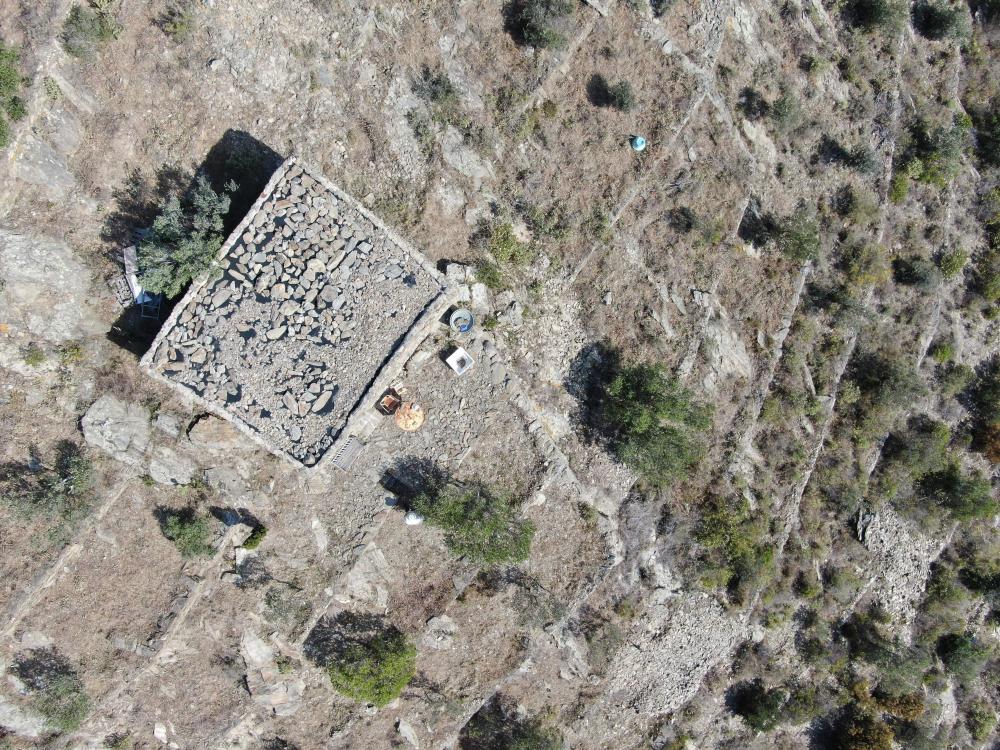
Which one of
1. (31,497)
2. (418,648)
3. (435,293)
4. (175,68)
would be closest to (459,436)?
(435,293)

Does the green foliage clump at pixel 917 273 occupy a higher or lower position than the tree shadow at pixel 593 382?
higher

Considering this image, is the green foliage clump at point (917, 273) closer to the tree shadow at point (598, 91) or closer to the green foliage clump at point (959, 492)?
the green foliage clump at point (959, 492)

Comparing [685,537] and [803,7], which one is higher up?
[803,7]

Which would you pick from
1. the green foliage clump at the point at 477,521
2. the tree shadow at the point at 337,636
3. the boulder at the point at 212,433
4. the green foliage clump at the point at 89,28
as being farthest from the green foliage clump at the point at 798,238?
the green foliage clump at the point at 89,28

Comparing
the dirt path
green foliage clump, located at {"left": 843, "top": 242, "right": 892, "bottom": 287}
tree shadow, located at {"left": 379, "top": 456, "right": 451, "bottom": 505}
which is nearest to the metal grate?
tree shadow, located at {"left": 379, "top": 456, "right": 451, "bottom": 505}

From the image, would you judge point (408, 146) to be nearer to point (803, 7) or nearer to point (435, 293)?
point (435, 293)

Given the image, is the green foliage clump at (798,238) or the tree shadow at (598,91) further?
the green foliage clump at (798,238)

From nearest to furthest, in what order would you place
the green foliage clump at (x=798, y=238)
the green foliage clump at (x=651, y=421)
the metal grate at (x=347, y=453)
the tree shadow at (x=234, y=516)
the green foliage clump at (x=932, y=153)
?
the metal grate at (x=347, y=453) → the tree shadow at (x=234, y=516) → the green foliage clump at (x=651, y=421) → the green foliage clump at (x=798, y=238) → the green foliage clump at (x=932, y=153)
